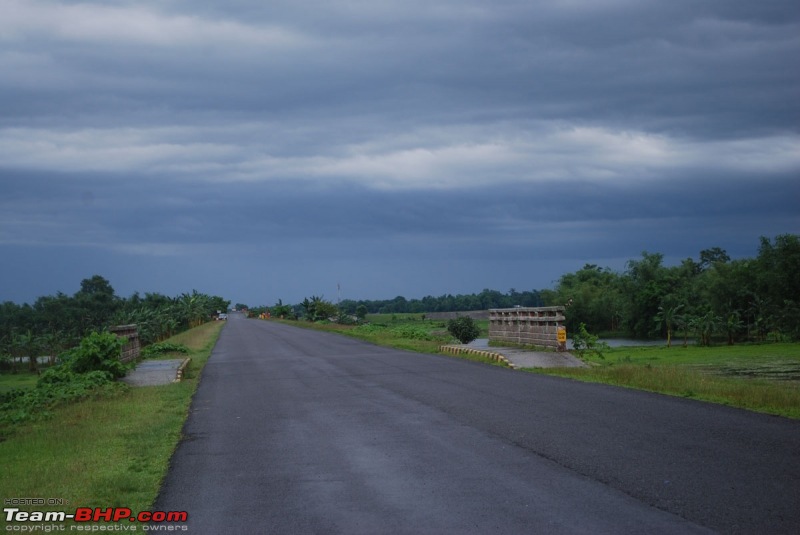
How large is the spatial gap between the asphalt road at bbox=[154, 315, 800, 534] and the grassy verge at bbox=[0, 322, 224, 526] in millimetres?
403

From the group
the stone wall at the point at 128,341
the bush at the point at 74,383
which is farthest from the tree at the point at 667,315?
the bush at the point at 74,383

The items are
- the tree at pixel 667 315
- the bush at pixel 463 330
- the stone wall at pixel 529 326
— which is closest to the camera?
the stone wall at pixel 529 326

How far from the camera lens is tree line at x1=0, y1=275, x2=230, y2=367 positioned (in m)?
70.8

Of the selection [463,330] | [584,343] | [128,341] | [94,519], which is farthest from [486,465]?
[463,330]

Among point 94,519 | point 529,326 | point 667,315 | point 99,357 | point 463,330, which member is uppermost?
point 667,315

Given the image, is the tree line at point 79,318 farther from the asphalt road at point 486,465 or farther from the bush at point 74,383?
the asphalt road at point 486,465

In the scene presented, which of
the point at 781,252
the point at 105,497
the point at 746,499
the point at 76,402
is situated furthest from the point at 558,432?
the point at 781,252

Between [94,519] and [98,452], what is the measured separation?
4.16m

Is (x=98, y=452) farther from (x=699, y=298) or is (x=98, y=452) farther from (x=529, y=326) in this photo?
(x=699, y=298)

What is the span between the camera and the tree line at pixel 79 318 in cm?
7075

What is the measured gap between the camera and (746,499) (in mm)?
7867

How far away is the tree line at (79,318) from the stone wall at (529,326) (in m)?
37.0

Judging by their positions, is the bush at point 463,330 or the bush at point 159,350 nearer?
the bush at point 159,350

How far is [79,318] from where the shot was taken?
95562 mm
